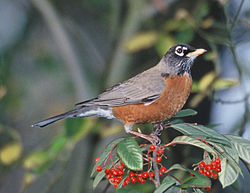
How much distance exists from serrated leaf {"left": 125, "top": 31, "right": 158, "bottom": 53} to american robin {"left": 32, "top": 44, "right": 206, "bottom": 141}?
1.41ft

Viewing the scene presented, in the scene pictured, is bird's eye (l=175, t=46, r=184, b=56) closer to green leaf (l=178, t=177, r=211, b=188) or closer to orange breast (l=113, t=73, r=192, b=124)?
orange breast (l=113, t=73, r=192, b=124)

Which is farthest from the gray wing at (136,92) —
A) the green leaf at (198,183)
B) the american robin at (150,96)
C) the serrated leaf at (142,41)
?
the green leaf at (198,183)

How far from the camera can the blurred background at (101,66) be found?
115 inches

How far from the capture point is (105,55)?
5012mm

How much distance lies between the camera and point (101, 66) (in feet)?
14.9

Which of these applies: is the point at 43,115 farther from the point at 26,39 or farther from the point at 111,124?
the point at 111,124

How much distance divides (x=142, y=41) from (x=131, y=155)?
2.11m

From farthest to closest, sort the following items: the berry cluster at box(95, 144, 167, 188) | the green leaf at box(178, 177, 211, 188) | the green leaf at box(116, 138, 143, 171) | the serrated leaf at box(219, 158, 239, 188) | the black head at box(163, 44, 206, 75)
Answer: the black head at box(163, 44, 206, 75), the berry cluster at box(95, 144, 167, 188), the serrated leaf at box(219, 158, 239, 188), the green leaf at box(116, 138, 143, 171), the green leaf at box(178, 177, 211, 188)

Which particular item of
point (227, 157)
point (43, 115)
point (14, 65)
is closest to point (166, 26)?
point (227, 157)

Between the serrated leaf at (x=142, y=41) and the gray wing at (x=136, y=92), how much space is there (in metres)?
0.55


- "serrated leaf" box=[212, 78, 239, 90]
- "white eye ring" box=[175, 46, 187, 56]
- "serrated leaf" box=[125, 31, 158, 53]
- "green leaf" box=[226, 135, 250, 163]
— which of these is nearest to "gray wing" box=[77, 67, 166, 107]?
"white eye ring" box=[175, 46, 187, 56]

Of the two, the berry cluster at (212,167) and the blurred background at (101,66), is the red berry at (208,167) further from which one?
the blurred background at (101,66)

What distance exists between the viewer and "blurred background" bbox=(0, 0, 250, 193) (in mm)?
2928

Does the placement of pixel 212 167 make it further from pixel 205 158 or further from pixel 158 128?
pixel 158 128
